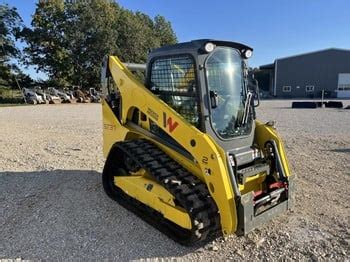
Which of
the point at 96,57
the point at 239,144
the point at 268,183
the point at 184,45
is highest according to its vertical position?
the point at 96,57

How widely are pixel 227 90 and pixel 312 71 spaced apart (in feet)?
156

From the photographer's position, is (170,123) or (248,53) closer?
(170,123)

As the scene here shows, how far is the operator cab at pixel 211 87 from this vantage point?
3.78 metres

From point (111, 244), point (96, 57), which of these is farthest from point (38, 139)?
point (96, 57)

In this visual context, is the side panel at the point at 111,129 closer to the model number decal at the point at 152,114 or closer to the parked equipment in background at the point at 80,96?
the model number decal at the point at 152,114

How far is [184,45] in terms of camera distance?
12.9 ft

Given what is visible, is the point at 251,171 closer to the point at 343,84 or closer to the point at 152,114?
the point at 152,114

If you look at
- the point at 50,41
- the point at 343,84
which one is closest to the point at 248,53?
the point at 50,41

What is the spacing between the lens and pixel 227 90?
412 centimetres

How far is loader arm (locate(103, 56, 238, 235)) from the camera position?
3367 mm

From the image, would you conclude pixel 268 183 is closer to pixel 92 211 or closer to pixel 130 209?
pixel 130 209

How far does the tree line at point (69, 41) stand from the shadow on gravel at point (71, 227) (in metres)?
31.8

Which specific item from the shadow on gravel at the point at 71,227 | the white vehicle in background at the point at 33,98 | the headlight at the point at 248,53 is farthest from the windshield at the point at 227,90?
the white vehicle in background at the point at 33,98

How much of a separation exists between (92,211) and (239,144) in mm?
2324
